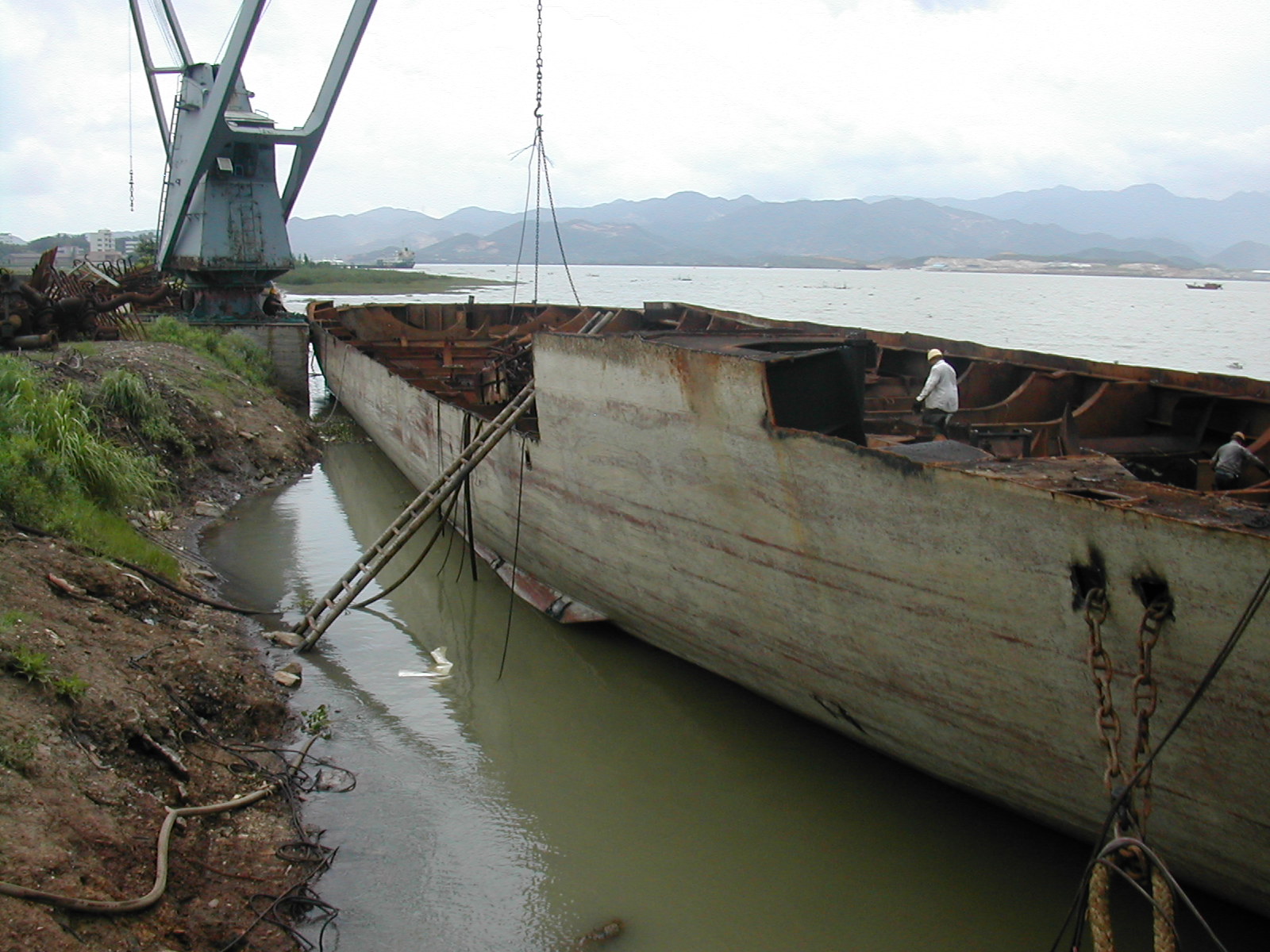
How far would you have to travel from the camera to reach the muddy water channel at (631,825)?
427cm

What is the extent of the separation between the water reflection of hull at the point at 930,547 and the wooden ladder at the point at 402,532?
33 centimetres

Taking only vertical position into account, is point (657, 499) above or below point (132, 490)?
above

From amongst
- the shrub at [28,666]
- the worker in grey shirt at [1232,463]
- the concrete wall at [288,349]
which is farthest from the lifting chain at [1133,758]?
the concrete wall at [288,349]

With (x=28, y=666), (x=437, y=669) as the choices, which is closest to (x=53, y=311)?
(x=437, y=669)

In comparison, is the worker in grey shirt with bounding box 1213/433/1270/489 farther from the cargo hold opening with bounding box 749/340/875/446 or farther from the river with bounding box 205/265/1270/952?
the river with bounding box 205/265/1270/952

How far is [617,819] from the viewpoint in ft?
16.8

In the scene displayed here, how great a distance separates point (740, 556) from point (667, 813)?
1.46 metres

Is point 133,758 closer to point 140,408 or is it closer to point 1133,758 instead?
point 1133,758

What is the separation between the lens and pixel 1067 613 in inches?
152

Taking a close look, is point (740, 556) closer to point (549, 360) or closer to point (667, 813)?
point (667, 813)

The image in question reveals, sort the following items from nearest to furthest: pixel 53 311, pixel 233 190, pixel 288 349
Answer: pixel 53 311 < pixel 288 349 < pixel 233 190

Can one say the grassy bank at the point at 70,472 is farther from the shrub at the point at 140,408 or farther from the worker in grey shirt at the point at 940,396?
the worker in grey shirt at the point at 940,396

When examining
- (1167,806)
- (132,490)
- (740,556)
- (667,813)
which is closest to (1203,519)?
(1167,806)

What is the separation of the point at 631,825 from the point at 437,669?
8.04ft
